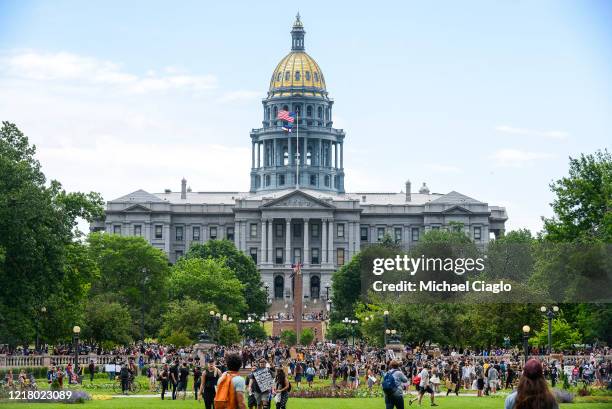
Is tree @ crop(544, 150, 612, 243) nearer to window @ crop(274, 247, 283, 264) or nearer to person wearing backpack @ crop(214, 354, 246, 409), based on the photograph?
person wearing backpack @ crop(214, 354, 246, 409)

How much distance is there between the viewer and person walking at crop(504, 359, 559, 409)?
15.1 m

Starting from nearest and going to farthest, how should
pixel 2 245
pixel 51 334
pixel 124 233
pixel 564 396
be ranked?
pixel 564 396, pixel 2 245, pixel 51 334, pixel 124 233

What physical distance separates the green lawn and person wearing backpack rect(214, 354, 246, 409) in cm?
1635

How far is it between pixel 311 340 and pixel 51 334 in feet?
154

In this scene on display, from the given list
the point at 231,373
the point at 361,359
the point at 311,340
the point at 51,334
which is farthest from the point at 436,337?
the point at 231,373

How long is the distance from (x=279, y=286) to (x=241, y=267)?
3443cm

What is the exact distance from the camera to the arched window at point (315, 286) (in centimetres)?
17925

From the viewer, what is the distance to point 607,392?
42.1 metres

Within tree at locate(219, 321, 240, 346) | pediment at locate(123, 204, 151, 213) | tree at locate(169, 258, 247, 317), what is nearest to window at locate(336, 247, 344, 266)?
pediment at locate(123, 204, 151, 213)

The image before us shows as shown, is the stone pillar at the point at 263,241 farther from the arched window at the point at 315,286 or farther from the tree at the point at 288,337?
the tree at the point at 288,337

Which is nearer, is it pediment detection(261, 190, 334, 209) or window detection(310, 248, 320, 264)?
pediment detection(261, 190, 334, 209)

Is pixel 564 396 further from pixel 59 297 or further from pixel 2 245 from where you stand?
pixel 59 297

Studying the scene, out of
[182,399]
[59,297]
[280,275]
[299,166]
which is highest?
[299,166]

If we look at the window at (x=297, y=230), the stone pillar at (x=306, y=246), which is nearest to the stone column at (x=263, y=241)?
the window at (x=297, y=230)
